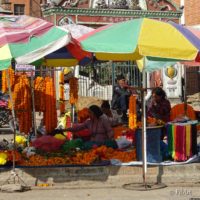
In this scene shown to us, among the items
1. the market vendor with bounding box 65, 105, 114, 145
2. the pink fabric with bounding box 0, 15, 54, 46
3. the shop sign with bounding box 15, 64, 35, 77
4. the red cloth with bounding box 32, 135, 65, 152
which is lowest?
the red cloth with bounding box 32, 135, 65, 152

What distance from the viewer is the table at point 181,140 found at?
9273 mm

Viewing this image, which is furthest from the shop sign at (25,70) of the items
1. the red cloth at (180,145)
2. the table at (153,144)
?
the red cloth at (180,145)

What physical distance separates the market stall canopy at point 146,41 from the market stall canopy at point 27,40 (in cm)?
54

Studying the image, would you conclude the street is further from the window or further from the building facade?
the window

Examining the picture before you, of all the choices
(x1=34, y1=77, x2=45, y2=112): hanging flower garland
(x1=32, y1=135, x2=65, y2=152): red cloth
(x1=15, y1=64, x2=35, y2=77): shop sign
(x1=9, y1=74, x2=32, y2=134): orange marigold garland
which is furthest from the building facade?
(x1=32, y1=135, x2=65, y2=152): red cloth

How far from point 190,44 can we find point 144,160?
199 cm

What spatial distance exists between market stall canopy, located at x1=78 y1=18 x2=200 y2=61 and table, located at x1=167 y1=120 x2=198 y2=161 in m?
1.51

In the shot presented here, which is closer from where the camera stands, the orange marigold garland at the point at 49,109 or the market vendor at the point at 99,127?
the market vendor at the point at 99,127

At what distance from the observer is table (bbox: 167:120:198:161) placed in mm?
9273

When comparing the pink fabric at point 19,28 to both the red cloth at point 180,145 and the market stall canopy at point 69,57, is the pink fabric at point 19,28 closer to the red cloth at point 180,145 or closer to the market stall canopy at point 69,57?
the market stall canopy at point 69,57

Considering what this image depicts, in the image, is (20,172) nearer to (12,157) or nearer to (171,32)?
(12,157)

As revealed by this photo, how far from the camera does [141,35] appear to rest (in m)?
8.16

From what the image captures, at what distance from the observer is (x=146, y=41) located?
26.5 feet

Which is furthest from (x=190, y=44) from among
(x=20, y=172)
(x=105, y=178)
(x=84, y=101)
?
(x=84, y=101)
